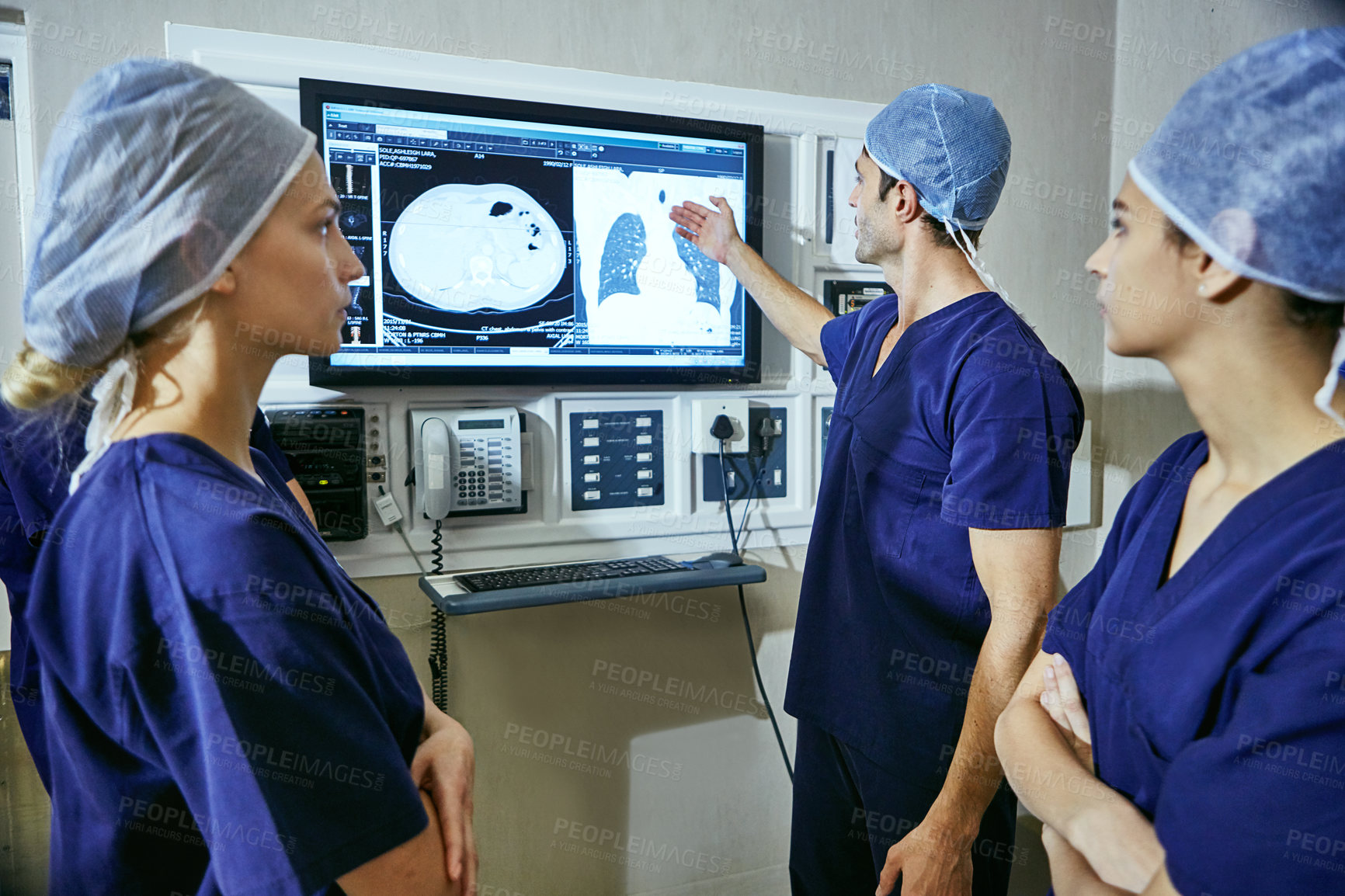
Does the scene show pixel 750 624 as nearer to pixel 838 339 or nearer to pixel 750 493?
pixel 750 493

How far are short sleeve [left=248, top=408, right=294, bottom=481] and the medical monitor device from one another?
0.86 feet

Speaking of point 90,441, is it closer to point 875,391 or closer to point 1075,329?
point 875,391

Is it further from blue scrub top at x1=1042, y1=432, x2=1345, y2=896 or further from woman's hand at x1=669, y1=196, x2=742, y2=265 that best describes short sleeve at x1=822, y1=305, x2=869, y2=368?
blue scrub top at x1=1042, y1=432, x2=1345, y2=896

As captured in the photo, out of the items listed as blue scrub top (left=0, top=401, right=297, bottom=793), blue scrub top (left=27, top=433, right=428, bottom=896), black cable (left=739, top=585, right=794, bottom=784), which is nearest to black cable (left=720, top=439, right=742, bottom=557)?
black cable (left=739, top=585, right=794, bottom=784)

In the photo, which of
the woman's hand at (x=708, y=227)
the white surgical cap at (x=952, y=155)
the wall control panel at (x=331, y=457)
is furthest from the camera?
the woman's hand at (x=708, y=227)

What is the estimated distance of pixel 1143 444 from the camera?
2549mm

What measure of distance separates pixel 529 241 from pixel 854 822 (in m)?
1.37

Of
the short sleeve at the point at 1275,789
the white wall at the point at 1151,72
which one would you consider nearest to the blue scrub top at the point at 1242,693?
the short sleeve at the point at 1275,789

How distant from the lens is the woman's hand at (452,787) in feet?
3.00

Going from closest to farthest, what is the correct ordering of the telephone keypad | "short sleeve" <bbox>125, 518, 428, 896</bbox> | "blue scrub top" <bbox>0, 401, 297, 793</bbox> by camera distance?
1. "short sleeve" <bbox>125, 518, 428, 896</bbox>
2. "blue scrub top" <bbox>0, 401, 297, 793</bbox>
3. the telephone keypad

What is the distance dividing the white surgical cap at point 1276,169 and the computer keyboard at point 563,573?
121 cm

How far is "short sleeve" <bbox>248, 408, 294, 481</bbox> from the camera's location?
1.40m

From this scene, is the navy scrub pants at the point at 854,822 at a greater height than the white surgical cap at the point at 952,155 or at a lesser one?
lesser

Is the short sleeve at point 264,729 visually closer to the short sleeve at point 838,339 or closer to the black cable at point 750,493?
the short sleeve at point 838,339
